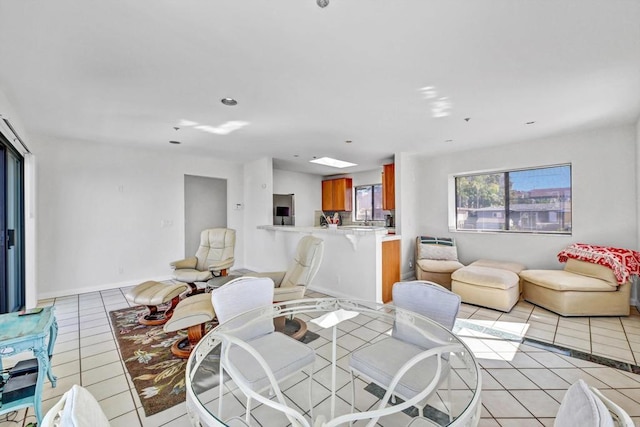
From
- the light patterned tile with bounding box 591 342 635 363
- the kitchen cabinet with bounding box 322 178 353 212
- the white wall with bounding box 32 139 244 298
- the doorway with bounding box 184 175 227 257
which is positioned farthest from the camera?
the kitchen cabinet with bounding box 322 178 353 212

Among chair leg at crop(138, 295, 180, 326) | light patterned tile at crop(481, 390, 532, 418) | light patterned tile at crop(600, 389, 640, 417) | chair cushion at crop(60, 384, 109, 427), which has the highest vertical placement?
chair cushion at crop(60, 384, 109, 427)

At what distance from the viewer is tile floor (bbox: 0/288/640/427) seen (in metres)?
1.78

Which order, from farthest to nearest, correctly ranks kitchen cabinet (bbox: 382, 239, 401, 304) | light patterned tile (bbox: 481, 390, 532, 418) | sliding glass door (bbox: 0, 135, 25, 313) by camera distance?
1. kitchen cabinet (bbox: 382, 239, 401, 304)
2. sliding glass door (bbox: 0, 135, 25, 313)
3. light patterned tile (bbox: 481, 390, 532, 418)

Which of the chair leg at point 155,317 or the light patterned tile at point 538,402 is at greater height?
the chair leg at point 155,317

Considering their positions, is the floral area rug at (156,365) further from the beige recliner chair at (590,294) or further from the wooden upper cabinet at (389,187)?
the wooden upper cabinet at (389,187)

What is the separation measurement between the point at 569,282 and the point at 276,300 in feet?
11.5

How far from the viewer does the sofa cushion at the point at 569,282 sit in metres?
3.28

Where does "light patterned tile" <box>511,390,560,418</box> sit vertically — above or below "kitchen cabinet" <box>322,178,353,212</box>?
below

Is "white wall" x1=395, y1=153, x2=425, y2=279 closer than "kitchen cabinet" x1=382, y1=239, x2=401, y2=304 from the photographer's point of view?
No

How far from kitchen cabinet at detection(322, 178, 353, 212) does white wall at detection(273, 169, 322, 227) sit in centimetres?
34

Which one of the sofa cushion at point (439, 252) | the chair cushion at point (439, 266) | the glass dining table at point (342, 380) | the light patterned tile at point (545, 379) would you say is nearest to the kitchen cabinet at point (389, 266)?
the chair cushion at point (439, 266)

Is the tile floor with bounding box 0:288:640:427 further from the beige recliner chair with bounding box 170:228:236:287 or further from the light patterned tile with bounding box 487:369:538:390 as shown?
the beige recliner chair with bounding box 170:228:236:287

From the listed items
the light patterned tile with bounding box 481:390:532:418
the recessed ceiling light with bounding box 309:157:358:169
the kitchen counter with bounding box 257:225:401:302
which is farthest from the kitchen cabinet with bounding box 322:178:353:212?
the light patterned tile with bounding box 481:390:532:418

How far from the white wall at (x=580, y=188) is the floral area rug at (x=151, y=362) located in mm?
4804
